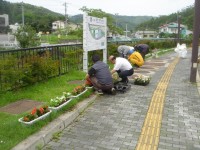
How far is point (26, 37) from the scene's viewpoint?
29.8m

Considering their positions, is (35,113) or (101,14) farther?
(101,14)

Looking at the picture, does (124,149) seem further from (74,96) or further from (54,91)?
(54,91)

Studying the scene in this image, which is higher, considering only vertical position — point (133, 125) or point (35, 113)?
point (35, 113)

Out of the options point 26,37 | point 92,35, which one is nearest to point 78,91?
point 92,35

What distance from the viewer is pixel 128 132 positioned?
4859mm

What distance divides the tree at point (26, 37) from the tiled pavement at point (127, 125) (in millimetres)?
24013

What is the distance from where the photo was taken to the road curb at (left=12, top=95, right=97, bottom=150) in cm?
398


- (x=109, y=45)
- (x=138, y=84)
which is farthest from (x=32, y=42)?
(x=138, y=84)

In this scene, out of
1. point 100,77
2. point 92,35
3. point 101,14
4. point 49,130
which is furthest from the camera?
point 101,14

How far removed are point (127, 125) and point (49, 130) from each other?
1.58m

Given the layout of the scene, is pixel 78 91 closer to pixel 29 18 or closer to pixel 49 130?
pixel 49 130

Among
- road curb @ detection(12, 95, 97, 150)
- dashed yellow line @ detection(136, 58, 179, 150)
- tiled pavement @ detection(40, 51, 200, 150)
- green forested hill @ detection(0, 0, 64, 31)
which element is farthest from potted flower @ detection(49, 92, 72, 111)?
green forested hill @ detection(0, 0, 64, 31)

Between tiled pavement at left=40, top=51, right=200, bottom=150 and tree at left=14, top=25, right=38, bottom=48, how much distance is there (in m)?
24.0

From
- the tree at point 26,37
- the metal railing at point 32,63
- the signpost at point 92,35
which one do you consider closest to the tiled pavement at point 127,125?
the metal railing at point 32,63
